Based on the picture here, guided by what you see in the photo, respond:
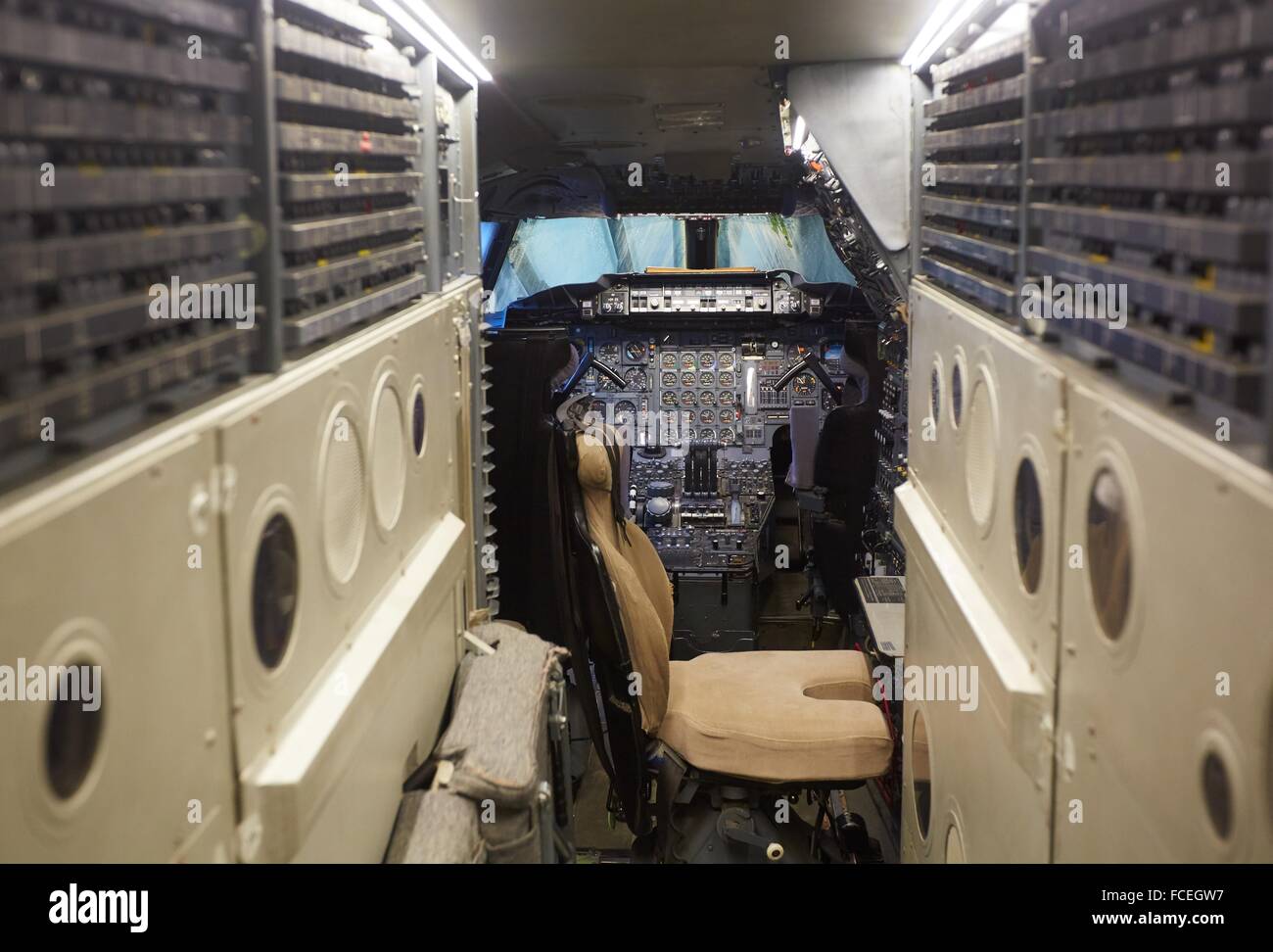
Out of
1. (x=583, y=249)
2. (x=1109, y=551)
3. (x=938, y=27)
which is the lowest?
(x=1109, y=551)

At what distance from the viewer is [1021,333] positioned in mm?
2127

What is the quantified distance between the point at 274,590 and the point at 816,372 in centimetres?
660

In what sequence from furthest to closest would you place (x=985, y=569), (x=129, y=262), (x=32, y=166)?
(x=985, y=569), (x=129, y=262), (x=32, y=166)

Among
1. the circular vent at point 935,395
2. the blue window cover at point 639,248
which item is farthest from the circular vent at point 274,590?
the blue window cover at point 639,248

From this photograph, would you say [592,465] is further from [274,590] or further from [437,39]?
[274,590]

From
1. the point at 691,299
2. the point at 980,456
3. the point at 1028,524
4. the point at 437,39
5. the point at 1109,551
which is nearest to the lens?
the point at 1109,551

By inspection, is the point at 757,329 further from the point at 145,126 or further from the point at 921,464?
the point at 145,126

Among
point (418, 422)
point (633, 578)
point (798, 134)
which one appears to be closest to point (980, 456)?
point (418, 422)

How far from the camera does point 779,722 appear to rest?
4.17 m

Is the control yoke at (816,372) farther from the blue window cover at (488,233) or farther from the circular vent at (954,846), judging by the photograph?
the circular vent at (954,846)

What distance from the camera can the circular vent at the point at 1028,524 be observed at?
1957mm
